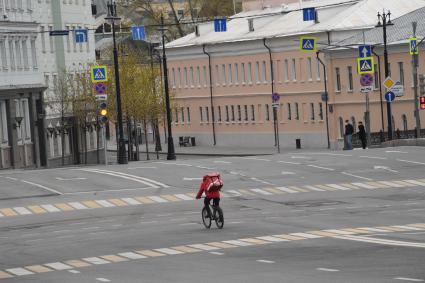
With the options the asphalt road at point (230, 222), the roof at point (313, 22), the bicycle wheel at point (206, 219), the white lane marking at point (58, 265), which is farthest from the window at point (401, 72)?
the white lane marking at point (58, 265)

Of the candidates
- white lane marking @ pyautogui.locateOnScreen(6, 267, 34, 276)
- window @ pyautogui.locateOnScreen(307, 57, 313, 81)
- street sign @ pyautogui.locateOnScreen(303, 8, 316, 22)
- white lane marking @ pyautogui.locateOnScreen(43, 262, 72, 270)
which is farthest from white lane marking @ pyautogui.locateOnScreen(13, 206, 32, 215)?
window @ pyautogui.locateOnScreen(307, 57, 313, 81)

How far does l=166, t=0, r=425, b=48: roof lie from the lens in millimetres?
108875

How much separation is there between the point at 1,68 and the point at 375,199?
47.0 metres

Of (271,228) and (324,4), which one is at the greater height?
(324,4)

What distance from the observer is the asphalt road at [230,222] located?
26812 mm

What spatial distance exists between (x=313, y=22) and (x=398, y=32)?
44.7 feet

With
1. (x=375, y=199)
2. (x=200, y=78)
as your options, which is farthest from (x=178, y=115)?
(x=375, y=199)

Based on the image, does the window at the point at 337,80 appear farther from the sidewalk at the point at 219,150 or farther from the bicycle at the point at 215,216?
the bicycle at the point at 215,216

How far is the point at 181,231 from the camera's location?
3594 centimetres

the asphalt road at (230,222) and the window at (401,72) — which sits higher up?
the window at (401,72)

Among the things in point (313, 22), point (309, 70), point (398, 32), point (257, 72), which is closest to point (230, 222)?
point (398, 32)

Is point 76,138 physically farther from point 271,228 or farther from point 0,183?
point 271,228

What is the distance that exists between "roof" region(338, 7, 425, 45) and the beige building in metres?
0.62

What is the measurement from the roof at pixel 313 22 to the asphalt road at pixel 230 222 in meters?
45.7
